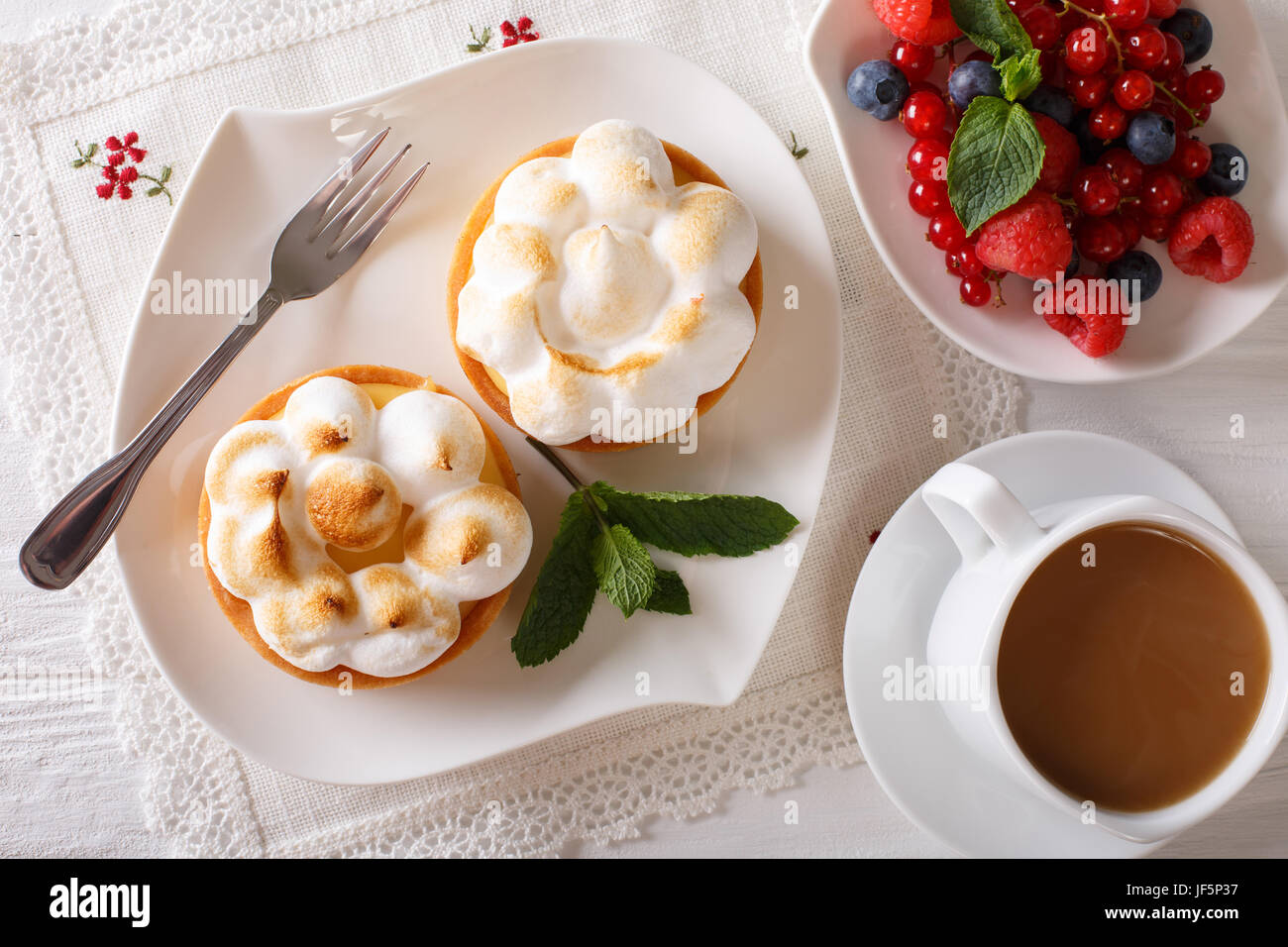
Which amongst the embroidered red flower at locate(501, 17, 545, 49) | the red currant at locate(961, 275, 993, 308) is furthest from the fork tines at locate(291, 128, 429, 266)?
the red currant at locate(961, 275, 993, 308)

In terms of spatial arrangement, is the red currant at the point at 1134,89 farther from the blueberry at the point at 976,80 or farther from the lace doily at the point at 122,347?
the lace doily at the point at 122,347

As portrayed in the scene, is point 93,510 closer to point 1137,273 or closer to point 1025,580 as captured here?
point 1025,580

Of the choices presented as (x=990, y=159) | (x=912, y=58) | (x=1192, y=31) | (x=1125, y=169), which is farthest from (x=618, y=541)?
(x=1192, y=31)

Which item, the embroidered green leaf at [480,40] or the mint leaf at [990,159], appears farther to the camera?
the embroidered green leaf at [480,40]

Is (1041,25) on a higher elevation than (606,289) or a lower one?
higher

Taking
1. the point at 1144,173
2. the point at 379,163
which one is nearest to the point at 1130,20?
the point at 1144,173

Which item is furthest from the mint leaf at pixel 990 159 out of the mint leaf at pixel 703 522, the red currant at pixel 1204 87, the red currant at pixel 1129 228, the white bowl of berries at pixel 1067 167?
the mint leaf at pixel 703 522
